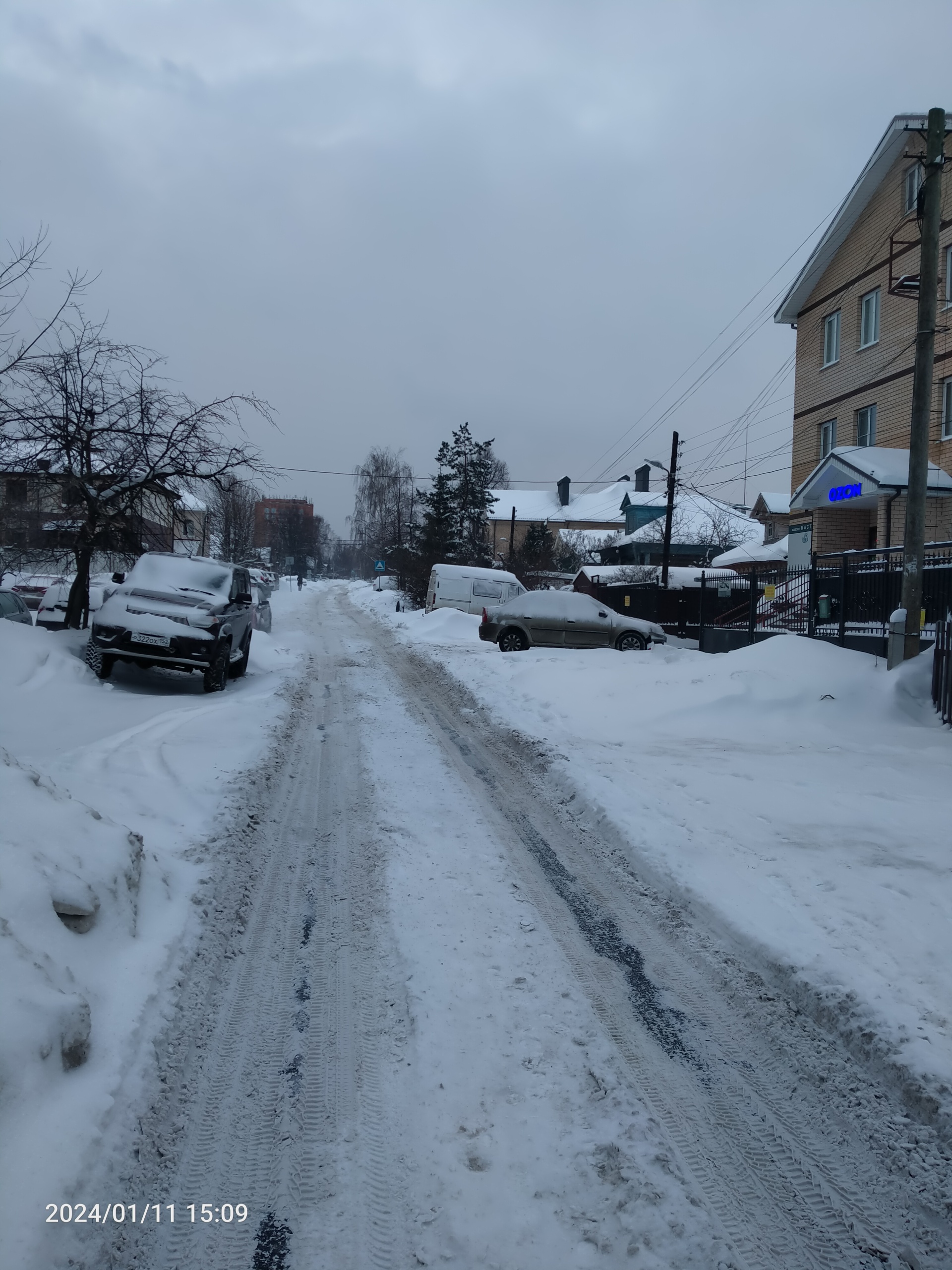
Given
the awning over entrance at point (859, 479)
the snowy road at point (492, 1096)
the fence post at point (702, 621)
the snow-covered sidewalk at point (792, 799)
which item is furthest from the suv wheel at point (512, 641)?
the snowy road at point (492, 1096)

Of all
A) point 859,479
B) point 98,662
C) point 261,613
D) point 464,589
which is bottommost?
point 98,662

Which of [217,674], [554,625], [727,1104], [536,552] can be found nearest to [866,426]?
[554,625]

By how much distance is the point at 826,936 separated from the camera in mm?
4238

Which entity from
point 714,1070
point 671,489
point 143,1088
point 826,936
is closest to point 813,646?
point 826,936

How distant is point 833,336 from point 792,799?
2431 centimetres

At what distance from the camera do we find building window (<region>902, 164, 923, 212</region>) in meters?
22.2

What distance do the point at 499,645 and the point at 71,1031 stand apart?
16596 millimetres

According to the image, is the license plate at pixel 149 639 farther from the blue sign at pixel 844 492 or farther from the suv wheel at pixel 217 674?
the blue sign at pixel 844 492

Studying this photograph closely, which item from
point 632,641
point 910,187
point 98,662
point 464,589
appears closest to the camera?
point 98,662

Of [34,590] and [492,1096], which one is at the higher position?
[34,590]

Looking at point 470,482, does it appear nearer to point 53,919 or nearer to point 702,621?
point 702,621

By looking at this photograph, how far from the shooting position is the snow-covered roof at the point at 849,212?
864 inches

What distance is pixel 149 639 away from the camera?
10547 millimetres

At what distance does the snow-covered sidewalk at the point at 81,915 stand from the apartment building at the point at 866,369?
61.9ft
